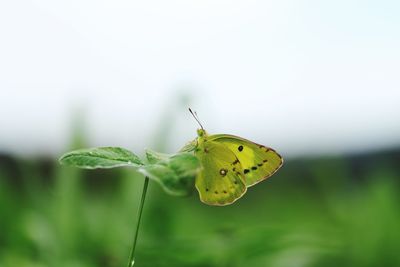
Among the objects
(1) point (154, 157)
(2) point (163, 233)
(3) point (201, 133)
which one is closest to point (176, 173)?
(1) point (154, 157)

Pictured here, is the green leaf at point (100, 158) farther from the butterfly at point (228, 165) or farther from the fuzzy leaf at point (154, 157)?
the butterfly at point (228, 165)

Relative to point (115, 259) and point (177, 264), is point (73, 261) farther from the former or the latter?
point (177, 264)

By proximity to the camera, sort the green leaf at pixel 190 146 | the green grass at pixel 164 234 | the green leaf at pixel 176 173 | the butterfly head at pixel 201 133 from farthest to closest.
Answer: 1. the green grass at pixel 164 234
2. the butterfly head at pixel 201 133
3. the green leaf at pixel 190 146
4. the green leaf at pixel 176 173

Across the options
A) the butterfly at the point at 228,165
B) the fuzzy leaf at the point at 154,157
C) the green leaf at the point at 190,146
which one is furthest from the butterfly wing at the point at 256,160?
the fuzzy leaf at the point at 154,157

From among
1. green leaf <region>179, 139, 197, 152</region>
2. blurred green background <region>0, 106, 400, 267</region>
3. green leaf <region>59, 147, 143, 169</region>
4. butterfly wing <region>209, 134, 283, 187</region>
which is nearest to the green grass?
blurred green background <region>0, 106, 400, 267</region>

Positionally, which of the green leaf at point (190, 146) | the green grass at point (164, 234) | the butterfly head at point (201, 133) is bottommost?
the green leaf at point (190, 146)
